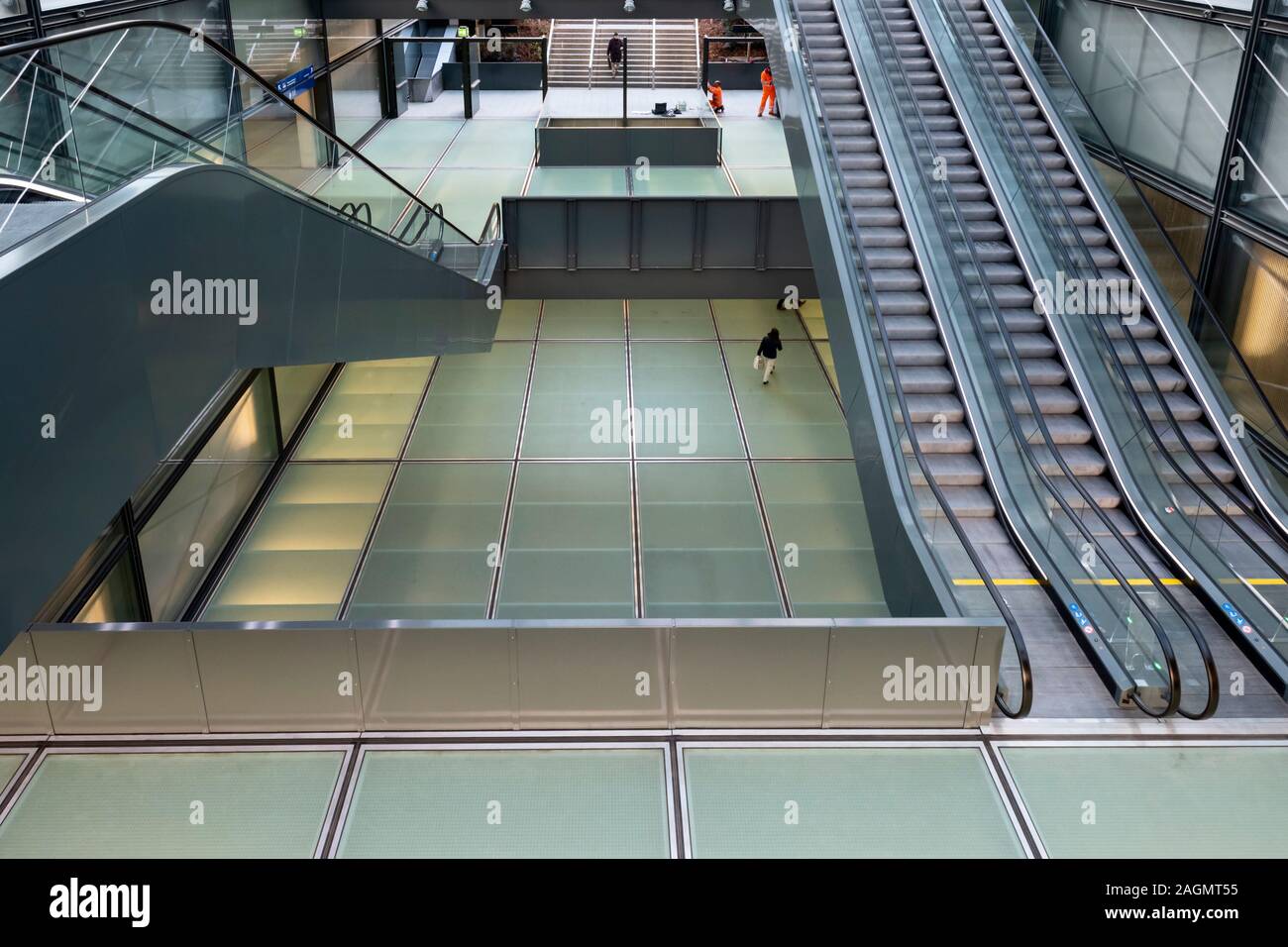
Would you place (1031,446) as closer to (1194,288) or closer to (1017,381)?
(1017,381)

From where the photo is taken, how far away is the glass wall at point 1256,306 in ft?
34.1

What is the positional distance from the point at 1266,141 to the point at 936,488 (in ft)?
17.8

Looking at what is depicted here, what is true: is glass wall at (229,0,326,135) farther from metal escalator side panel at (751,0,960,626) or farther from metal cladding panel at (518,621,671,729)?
metal cladding panel at (518,621,671,729)

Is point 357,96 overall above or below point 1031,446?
above

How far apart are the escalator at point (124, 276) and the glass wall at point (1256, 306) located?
28.8 feet

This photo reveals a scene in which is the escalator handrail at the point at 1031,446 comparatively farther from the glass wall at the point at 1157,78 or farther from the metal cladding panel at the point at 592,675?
the metal cladding panel at the point at 592,675

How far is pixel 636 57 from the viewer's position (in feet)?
109

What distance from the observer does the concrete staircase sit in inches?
1281

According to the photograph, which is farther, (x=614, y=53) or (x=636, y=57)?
(x=636, y=57)

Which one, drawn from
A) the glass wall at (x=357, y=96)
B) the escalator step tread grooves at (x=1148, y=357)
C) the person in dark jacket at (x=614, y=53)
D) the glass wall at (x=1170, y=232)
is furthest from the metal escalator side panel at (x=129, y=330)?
the person in dark jacket at (x=614, y=53)

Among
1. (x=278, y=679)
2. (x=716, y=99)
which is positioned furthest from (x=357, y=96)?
(x=278, y=679)

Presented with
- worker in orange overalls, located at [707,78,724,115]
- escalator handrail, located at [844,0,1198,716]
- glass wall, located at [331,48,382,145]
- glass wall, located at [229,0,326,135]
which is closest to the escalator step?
escalator handrail, located at [844,0,1198,716]
